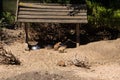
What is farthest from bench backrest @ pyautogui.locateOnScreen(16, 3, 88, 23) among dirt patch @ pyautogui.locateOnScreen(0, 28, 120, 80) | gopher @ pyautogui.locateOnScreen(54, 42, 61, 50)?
dirt patch @ pyautogui.locateOnScreen(0, 28, 120, 80)

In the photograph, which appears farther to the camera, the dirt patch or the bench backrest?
the bench backrest

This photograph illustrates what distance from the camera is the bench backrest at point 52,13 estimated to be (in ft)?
42.0

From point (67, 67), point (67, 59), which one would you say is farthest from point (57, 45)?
point (67, 67)

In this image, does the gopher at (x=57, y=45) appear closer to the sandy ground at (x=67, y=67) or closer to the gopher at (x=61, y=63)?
the sandy ground at (x=67, y=67)

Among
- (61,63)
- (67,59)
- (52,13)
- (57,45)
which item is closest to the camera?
(61,63)

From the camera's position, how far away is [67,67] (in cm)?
1084

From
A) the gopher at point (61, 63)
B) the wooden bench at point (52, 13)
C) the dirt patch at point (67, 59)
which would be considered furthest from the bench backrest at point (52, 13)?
the gopher at point (61, 63)

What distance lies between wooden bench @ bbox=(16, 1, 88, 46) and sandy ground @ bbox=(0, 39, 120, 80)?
974 mm

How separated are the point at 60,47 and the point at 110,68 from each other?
8.27 ft

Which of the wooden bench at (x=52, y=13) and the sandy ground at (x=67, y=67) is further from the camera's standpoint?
the wooden bench at (x=52, y=13)

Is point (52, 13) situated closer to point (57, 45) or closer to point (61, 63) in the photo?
point (57, 45)

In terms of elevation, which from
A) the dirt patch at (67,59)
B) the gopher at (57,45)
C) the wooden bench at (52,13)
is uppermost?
the wooden bench at (52,13)

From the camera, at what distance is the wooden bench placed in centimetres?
1280

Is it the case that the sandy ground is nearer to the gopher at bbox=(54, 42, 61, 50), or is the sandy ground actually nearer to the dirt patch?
the dirt patch
